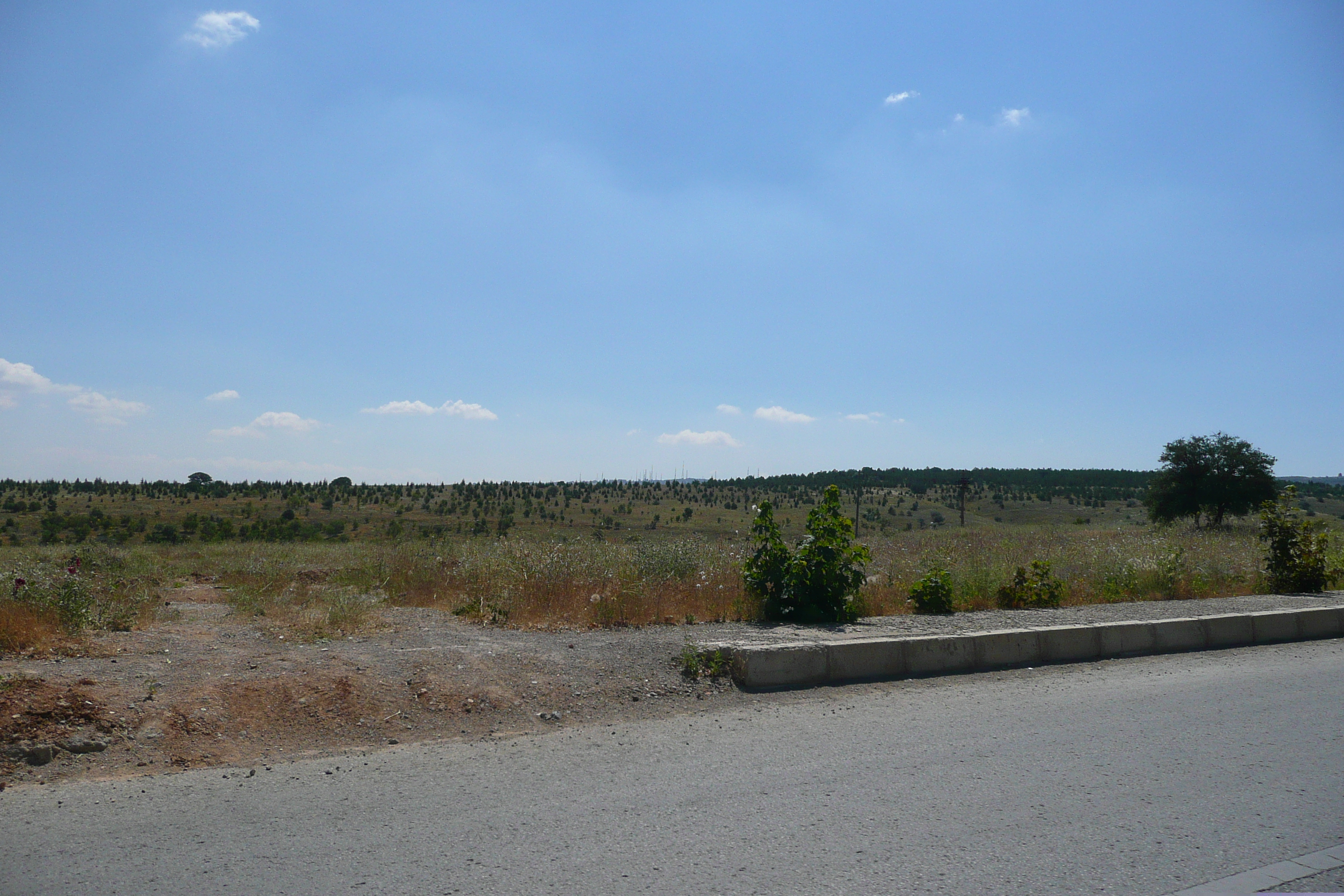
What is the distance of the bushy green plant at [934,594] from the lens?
1195 cm

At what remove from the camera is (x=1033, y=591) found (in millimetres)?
12859

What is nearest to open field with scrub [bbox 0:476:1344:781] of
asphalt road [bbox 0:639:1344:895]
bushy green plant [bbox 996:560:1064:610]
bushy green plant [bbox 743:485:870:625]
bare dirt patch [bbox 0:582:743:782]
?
bare dirt patch [bbox 0:582:743:782]

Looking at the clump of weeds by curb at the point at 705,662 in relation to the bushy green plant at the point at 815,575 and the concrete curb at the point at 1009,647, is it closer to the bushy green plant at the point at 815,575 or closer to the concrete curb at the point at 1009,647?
the concrete curb at the point at 1009,647

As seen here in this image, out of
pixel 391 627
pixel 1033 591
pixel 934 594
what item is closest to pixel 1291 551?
pixel 1033 591

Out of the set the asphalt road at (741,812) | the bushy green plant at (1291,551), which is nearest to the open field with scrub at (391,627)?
the bushy green plant at (1291,551)

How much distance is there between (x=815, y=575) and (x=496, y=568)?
5600mm

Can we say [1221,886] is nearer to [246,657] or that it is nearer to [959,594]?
[246,657]

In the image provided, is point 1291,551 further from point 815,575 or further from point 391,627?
point 391,627

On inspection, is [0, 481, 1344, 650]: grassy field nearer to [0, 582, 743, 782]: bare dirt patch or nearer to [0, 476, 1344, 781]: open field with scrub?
[0, 476, 1344, 781]: open field with scrub

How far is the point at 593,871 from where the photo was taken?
3785 mm

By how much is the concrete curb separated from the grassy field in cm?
263

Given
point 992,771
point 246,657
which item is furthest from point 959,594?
point 246,657

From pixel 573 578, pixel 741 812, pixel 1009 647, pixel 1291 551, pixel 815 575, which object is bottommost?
pixel 741 812

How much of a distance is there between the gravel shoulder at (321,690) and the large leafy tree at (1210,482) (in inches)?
1667
